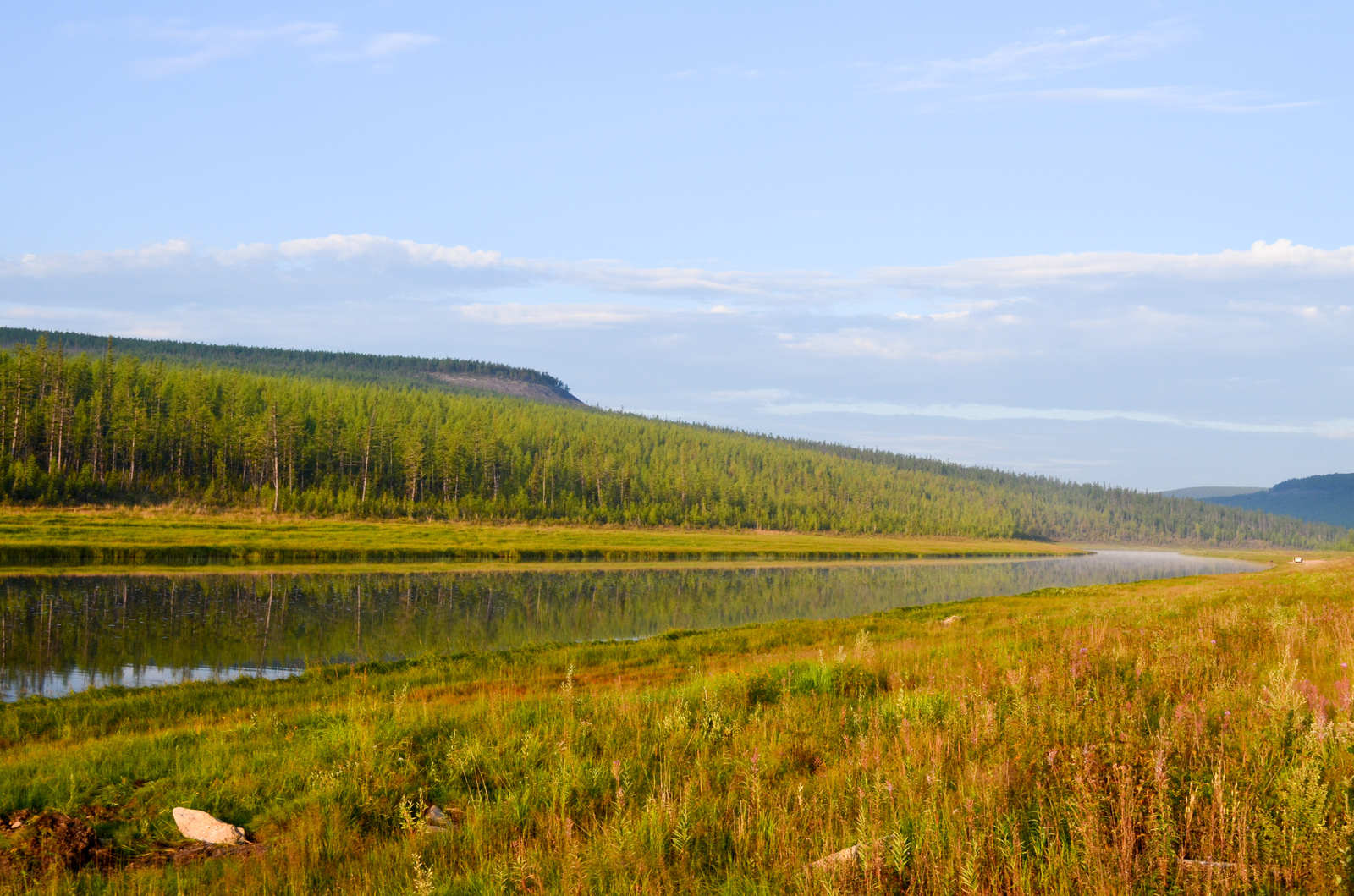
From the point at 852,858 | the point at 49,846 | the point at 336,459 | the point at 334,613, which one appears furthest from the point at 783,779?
the point at 336,459

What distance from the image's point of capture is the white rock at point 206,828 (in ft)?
22.1

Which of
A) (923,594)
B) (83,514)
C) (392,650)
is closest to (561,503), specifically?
(83,514)

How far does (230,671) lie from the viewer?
64.5 feet

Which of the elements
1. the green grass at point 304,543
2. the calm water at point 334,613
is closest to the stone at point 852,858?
the calm water at point 334,613

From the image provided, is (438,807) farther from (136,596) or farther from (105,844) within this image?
(136,596)

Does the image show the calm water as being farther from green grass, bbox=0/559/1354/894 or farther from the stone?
the stone

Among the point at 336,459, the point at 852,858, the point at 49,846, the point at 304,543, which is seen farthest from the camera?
the point at 336,459

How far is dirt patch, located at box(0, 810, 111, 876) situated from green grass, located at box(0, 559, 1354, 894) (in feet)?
0.62

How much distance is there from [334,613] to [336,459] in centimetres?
9621

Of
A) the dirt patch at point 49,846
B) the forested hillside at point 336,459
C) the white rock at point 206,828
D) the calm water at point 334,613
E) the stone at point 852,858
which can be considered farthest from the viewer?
the forested hillside at point 336,459

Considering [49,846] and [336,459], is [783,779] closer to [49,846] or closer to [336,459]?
[49,846]

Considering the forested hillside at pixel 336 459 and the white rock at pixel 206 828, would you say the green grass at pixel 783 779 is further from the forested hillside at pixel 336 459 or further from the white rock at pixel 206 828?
the forested hillside at pixel 336 459

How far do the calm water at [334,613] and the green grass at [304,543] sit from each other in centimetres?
1210

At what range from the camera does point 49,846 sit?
6.31 meters
